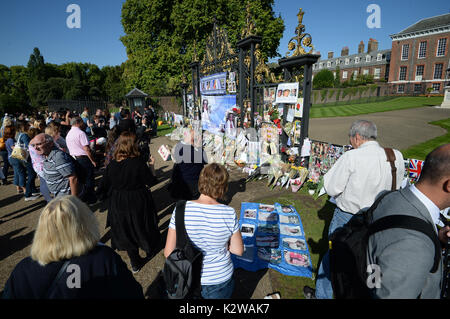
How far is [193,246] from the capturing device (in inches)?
79.5

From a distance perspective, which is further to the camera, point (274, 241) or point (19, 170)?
point (19, 170)

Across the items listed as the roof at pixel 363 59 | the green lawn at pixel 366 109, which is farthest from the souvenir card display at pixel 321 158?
the roof at pixel 363 59

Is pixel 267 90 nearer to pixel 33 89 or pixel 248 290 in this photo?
pixel 248 290

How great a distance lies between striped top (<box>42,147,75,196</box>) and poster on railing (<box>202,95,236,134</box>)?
20.2ft

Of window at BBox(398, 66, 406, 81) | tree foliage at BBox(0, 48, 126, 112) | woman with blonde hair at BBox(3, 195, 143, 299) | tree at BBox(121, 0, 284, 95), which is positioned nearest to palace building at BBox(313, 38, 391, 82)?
window at BBox(398, 66, 406, 81)

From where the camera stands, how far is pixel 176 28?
19.5 meters

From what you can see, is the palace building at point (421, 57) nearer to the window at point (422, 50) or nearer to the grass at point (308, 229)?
the window at point (422, 50)

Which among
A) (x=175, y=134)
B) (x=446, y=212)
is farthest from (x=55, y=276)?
(x=175, y=134)

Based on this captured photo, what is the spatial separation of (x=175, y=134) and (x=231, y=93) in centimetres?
655

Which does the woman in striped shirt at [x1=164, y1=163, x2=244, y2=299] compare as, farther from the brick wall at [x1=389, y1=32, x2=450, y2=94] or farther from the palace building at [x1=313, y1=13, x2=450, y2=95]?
the brick wall at [x1=389, y1=32, x2=450, y2=94]

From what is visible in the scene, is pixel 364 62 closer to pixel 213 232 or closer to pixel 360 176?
pixel 360 176

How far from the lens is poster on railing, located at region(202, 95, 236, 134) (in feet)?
29.6

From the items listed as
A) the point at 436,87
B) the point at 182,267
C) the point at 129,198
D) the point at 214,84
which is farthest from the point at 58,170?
the point at 436,87

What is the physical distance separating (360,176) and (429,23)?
59.6m
